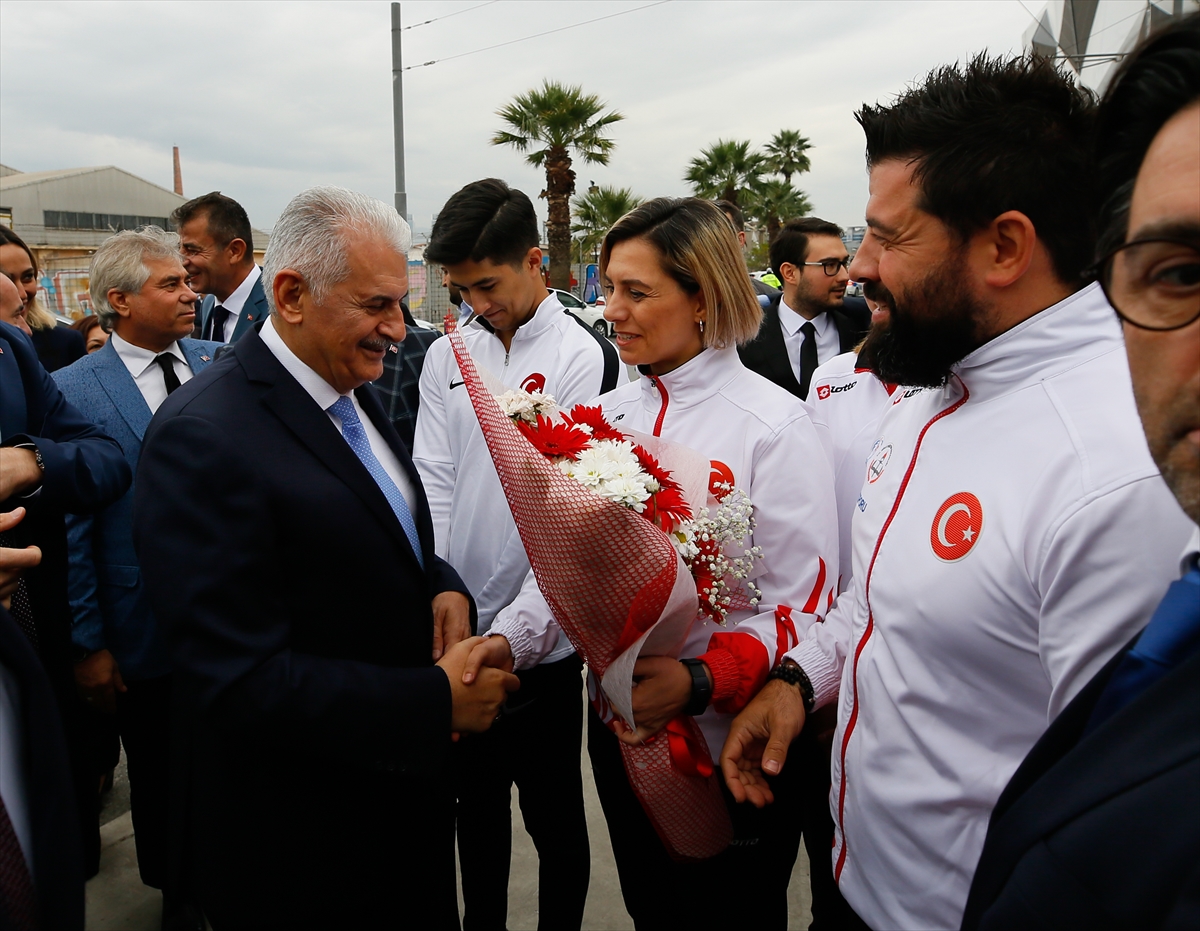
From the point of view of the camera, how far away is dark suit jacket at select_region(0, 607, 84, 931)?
116 cm

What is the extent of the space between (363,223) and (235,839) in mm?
1409

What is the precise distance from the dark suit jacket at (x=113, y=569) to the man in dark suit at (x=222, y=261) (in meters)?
1.53

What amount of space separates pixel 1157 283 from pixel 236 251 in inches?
179

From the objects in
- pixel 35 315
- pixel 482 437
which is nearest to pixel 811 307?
pixel 482 437

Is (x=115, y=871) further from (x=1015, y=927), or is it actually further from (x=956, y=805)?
(x=1015, y=927)

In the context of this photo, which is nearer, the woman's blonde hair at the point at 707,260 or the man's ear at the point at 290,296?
the man's ear at the point at 290,296

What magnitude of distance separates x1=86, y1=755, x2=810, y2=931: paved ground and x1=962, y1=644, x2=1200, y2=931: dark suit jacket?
2.34m

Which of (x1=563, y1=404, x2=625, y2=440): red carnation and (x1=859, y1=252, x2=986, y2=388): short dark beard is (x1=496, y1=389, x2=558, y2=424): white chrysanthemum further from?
(x1=859, y1=252, x2=986, y2=388): short dark beard

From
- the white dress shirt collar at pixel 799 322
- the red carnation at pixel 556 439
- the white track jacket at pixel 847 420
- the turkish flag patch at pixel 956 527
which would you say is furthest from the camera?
the white dress shirt collar at pixel 799 322

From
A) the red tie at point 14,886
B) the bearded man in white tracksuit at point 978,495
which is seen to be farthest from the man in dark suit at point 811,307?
the red tie at point 14,886

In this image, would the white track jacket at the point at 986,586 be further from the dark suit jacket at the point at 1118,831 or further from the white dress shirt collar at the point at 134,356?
the white dress shirt collar at the point at 134,356

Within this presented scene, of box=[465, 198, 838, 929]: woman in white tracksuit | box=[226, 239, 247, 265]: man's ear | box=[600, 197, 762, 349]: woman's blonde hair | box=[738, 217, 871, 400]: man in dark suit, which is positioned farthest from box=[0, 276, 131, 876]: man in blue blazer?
box=[738, 217, 871, 400]: man in dark suit

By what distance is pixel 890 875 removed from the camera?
4.86 feet

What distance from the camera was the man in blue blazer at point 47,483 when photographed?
83.8 inches
